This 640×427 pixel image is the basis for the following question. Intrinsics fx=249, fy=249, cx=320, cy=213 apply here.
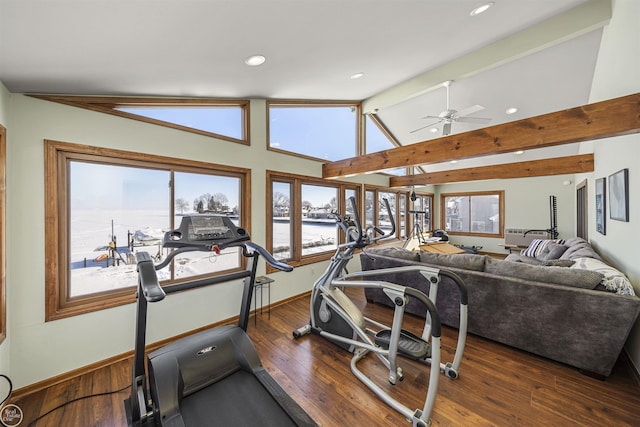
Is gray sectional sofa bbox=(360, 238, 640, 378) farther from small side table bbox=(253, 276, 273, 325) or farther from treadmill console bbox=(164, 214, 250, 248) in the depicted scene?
treadmill console bbox=(164, 214, 250, 248)

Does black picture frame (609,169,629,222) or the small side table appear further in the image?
the small side table

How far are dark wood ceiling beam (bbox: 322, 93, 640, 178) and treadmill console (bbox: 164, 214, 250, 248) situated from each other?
242 cm

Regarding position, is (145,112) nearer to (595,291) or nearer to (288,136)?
(288,136)

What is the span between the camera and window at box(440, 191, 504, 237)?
789 centimetres

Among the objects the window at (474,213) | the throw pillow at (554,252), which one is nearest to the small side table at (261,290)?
the throw pillow at (554,252)

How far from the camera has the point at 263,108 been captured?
11.9 feet

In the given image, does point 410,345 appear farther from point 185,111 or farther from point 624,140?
point 185,111

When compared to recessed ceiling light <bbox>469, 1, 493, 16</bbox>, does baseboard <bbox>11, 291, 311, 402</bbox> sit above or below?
below

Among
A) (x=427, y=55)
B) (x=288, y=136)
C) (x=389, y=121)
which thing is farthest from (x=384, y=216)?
(x=427, y=55)

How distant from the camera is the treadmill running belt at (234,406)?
157cm

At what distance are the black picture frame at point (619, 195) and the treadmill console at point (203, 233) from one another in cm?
354

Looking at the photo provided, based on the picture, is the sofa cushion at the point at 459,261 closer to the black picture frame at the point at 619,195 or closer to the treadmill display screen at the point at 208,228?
the black picture frame at the point at 619,195

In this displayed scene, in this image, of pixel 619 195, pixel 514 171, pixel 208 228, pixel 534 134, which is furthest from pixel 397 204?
pixel 208 228

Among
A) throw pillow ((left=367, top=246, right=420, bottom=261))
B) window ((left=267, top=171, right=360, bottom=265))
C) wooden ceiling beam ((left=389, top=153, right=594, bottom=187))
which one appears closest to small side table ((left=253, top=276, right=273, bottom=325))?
window ((left=267, top=171, right=360, bottom=265))
